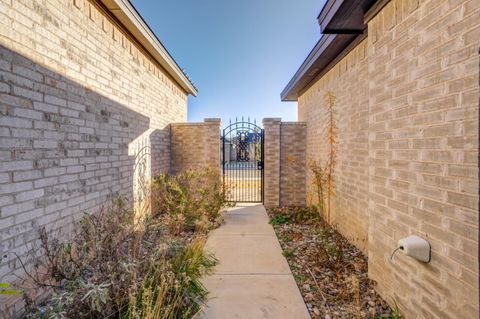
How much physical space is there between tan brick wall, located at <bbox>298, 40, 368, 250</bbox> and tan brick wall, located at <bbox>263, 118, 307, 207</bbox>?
121cm

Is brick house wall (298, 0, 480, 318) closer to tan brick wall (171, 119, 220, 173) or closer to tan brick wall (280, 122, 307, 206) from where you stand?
tan brick wall (280, 122, 307, 206)

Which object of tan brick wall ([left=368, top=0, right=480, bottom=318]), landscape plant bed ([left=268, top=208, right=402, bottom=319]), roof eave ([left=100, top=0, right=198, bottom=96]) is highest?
roof eave ([left=100, top=0, right=198, bottom=96])

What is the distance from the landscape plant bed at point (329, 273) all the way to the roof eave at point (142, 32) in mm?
4411

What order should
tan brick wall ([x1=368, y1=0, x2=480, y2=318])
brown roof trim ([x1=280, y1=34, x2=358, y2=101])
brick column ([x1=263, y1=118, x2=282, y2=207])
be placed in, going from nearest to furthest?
tan brick wall ([x1=368, y1=0, x2=480, y2=318]) < brown roof trim ([x1=280, y1=34, x2=358, y2=101]) < brick column ([x1=263, y1=118, x2=282, y2=207])

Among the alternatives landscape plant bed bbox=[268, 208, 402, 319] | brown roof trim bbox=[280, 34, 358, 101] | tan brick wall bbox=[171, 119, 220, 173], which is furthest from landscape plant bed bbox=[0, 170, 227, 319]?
brown roof trim bbox=[280, 34, 358, 101]

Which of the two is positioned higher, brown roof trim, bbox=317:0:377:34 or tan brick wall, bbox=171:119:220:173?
Result: brown roof trim, bbox=317:0:377:34

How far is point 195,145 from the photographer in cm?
685

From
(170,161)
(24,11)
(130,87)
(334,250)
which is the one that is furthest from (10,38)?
(170,161)

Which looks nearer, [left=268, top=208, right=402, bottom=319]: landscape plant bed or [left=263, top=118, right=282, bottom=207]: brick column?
[left=268, top=208, right=402, bottom=319]: landscape plant bed

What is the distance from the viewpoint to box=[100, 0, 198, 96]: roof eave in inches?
147

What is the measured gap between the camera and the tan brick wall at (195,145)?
676 centimetres

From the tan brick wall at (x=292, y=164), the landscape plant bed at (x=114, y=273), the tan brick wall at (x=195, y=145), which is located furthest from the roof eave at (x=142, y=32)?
the tan brick wall at (x=292, y=164)

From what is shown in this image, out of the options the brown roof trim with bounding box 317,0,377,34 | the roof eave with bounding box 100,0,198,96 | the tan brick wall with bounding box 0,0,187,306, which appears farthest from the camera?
the roof eave with bounding box 100,0,198,96

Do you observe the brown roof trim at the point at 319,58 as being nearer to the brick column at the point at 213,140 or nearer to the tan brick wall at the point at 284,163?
the tan brick wall at the point at 284,163
